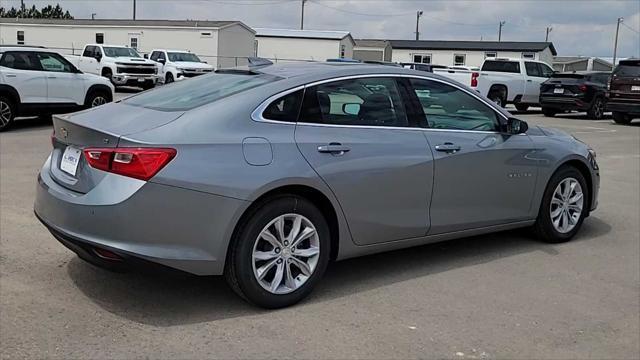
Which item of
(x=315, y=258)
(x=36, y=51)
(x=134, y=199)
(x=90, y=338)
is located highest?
(x=36, y=51)

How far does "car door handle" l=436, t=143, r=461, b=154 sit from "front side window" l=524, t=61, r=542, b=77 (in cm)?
2055

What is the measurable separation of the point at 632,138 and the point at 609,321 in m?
13.3

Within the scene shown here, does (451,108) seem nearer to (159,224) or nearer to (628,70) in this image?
(159,224)

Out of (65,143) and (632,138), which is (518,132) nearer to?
(65,143)

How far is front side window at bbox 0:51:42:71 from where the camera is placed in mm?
13039

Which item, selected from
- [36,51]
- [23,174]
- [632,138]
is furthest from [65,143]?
[632,138]

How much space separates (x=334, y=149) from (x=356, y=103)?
1.60 feet

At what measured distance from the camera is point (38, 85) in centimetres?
1333

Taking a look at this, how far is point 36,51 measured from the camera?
13516 mm

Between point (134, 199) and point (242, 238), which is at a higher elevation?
point (134, 199)

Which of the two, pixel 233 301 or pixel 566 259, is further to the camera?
pixel 566 259

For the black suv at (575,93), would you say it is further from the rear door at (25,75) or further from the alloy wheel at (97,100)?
the rear door at (25,75)

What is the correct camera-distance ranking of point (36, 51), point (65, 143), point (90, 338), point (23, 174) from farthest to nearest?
point (36, 51) < point (23, 174) < point (65, 143) < point (90, 338)

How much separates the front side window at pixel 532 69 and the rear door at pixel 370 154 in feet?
68.4
